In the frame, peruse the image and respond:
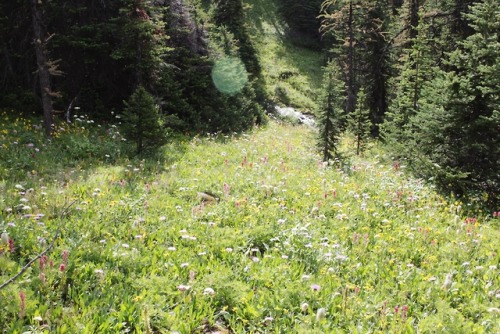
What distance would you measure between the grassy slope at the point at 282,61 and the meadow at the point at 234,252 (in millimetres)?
27136

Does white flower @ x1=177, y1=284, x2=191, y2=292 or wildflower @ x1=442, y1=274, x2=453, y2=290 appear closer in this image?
white flower @ x1=177, y1=284, x2=191, y2=292

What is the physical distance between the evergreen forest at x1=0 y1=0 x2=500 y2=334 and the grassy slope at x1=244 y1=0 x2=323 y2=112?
16356mm

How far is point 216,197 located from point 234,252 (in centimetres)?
301

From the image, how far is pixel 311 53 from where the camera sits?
54094mm

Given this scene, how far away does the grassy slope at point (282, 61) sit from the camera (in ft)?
126

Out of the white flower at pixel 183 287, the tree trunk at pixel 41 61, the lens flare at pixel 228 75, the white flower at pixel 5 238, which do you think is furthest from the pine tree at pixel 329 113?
the white flower at pixel 5 238

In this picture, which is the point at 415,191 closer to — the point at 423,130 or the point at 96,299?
the point at 423,130

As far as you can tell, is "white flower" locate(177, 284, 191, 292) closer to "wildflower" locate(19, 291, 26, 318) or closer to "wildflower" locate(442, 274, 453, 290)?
"wildflower" locate(19, 291, 26, 318)

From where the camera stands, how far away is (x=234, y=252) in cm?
623

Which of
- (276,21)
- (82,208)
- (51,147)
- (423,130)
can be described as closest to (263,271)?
(82,208)

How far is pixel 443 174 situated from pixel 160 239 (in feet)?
27.3

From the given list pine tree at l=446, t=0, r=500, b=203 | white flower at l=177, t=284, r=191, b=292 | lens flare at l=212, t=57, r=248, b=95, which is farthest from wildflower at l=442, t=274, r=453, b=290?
lens flare at l=212, t=57, r=248, b=95

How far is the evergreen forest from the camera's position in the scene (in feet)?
15.8

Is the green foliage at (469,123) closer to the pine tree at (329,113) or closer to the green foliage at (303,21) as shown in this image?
the pine tree at (329,113)
